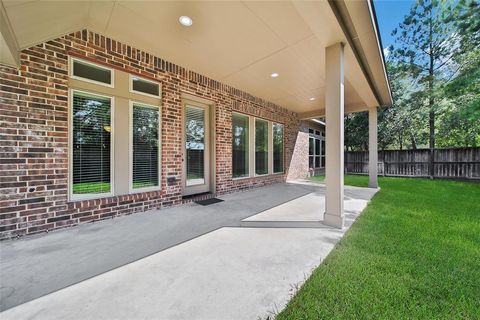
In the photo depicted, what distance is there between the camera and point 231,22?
2.86m

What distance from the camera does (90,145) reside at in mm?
3107

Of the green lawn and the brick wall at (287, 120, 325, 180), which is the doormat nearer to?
the green lawn

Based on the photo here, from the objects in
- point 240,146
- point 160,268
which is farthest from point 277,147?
point 160,268

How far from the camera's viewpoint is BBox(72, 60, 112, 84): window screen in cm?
299

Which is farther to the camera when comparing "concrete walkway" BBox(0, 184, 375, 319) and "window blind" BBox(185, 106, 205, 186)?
"window blind" BBox(185, 106, 205, 186)

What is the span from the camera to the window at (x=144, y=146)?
11.8ft

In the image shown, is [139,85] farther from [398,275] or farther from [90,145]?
[398,275]

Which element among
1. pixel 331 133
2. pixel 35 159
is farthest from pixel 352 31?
pixel 35 159

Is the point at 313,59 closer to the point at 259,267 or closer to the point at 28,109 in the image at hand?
the point at 259,267

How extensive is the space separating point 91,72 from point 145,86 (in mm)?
844

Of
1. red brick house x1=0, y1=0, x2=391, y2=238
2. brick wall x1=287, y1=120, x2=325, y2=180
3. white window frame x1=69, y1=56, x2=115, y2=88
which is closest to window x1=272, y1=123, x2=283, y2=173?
brick wall x1=287, y1=120, x2=325, y2=180

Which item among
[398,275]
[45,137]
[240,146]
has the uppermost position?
[240,146]

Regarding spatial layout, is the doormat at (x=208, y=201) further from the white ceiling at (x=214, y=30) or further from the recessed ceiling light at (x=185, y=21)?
the recessed ceiling light at (x=185, y=21)

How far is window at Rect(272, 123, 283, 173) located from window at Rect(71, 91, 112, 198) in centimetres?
543
